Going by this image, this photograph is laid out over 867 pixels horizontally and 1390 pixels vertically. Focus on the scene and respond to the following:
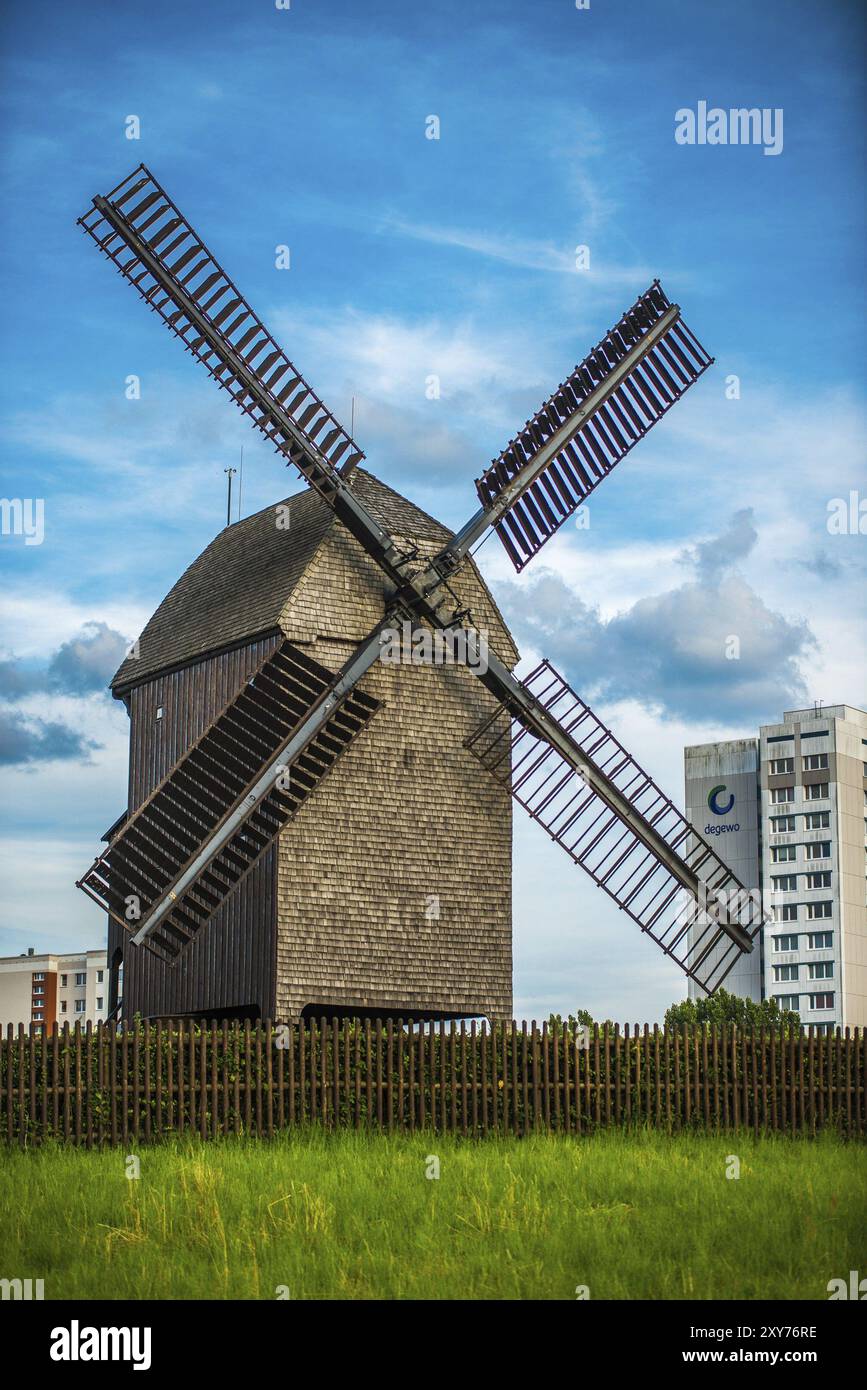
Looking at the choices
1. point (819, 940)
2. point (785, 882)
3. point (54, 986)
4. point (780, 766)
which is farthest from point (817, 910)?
point (54, 986)

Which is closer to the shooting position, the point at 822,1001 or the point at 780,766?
the point at 822,1001

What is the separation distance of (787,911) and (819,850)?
15.4ft

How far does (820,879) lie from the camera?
→ 117000 millimetres

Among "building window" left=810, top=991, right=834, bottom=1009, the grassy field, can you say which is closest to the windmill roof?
the grassy field

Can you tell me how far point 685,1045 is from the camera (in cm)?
2239

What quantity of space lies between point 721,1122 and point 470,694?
7.56m

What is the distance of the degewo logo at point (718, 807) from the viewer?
119750 millimetres

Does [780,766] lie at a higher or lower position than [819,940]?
higher

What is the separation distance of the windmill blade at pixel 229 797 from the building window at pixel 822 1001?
9470 cm

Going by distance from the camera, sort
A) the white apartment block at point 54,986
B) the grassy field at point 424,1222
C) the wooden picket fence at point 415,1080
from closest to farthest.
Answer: the grassy field at point 424,1222, the wooden picket fence at point 415,1080, the white apartment block at point 54,986

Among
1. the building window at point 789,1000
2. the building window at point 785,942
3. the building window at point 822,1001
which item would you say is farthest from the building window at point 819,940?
the building window at point 789,1000

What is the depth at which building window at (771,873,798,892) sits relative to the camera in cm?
11762

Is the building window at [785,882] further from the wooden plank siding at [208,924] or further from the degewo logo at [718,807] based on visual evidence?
the wooden plank siding at [208,924]

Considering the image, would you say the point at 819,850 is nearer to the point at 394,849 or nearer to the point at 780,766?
the point at 780,766
